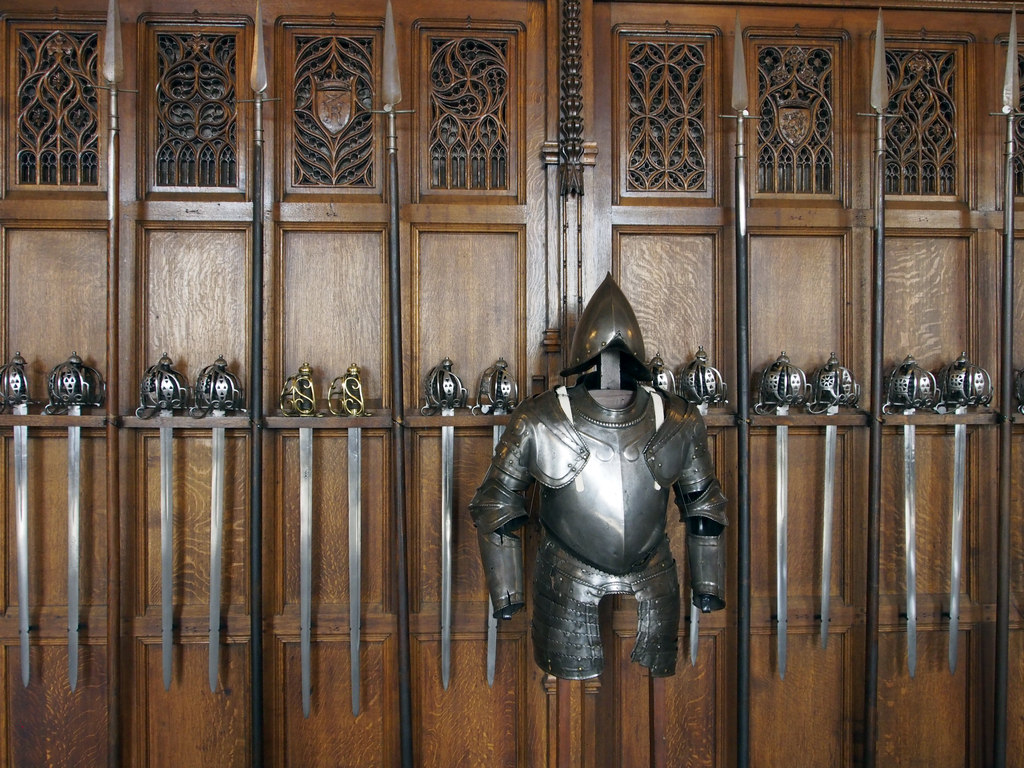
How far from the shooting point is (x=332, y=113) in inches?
121

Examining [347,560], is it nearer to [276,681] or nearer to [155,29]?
[276,681]

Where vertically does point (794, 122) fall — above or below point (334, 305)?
above

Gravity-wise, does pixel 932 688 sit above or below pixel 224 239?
below

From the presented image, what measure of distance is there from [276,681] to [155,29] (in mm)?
2691

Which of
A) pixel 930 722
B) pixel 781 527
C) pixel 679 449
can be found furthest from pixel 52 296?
pixel 930 722

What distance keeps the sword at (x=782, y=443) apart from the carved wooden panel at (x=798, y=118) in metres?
0.78

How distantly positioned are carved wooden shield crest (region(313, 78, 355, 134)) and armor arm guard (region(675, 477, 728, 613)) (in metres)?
1.98

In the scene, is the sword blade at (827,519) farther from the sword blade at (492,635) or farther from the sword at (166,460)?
the sword at (166,460)

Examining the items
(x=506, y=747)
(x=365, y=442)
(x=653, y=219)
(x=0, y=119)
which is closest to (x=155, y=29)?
(x=0, y=119)

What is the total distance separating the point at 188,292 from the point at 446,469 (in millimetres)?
1277

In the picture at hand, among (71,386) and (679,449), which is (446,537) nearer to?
(679,449)

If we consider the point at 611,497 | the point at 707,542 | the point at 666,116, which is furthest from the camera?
the point at 666,116

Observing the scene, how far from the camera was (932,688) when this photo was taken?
126 inches

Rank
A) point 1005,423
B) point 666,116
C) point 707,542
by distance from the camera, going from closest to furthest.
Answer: point 707,542, point 1005,423, point 666,116
